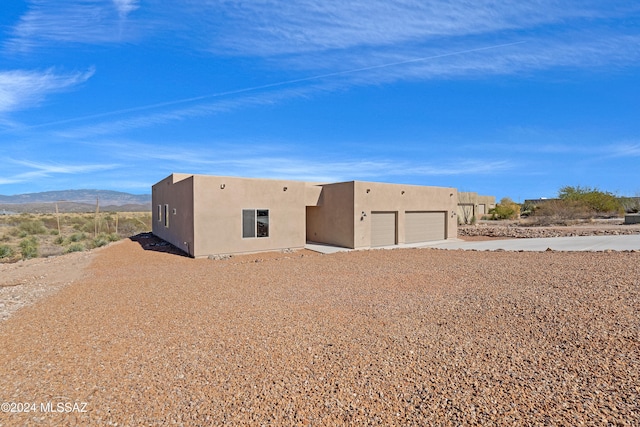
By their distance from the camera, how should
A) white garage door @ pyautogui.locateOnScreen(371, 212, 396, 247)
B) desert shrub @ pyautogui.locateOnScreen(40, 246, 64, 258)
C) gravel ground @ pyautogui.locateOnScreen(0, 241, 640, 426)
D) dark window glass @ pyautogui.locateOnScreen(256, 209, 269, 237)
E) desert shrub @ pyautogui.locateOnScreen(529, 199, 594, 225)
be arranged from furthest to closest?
desert shrub @ pyautogui.locateOnScreen(529, 199, 594, 225), desert shrub @ pyautogui.locateOnScreen(40, 246, 64, 258), white garage door @ pyautogui.locateOnScreen(371, 212, 396, 247), dark window glass @ pyautogui.locateOnScreen(256, 209, 269, 237), gravel ground @ pyautogui.locateOnScreen(0, 241, 640, 426)

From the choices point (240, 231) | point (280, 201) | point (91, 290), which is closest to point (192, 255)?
point (240, 231)

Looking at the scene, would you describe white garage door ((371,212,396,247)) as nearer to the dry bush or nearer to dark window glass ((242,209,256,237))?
dark window glass ((242,209,256,237))

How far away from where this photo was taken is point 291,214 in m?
17.4

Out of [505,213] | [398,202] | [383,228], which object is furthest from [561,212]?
[383,228]

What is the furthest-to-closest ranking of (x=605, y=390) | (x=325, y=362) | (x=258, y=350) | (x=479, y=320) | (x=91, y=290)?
1. (x=91, y=290)
2. (x=479, y=320)
3. (x=258, y=350)
4. (x=325, y=362)
5. (x=605, y=390)

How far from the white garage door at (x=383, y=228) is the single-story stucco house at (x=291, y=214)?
0.16 ft

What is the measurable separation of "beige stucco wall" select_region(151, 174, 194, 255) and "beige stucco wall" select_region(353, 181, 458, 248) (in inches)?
291

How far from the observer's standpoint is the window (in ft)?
52.9

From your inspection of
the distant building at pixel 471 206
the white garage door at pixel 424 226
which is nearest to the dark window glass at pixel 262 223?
the white garage door at pixel 424 226

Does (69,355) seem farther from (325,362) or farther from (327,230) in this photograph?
(327,230)

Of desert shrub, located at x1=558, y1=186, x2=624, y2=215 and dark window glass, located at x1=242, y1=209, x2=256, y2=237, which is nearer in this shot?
dark window glass, located at x1=242, y1=209, x2=256, y2=237

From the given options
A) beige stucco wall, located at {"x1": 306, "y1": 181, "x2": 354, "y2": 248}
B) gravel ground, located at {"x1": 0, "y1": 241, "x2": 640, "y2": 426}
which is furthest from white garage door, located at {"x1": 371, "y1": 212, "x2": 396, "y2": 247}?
gravel ground, located at {"x1": 0, "y1": 241, "x2": 640, "y2": 426}

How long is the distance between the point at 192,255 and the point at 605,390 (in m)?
14.1

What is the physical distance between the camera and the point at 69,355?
4.77m
